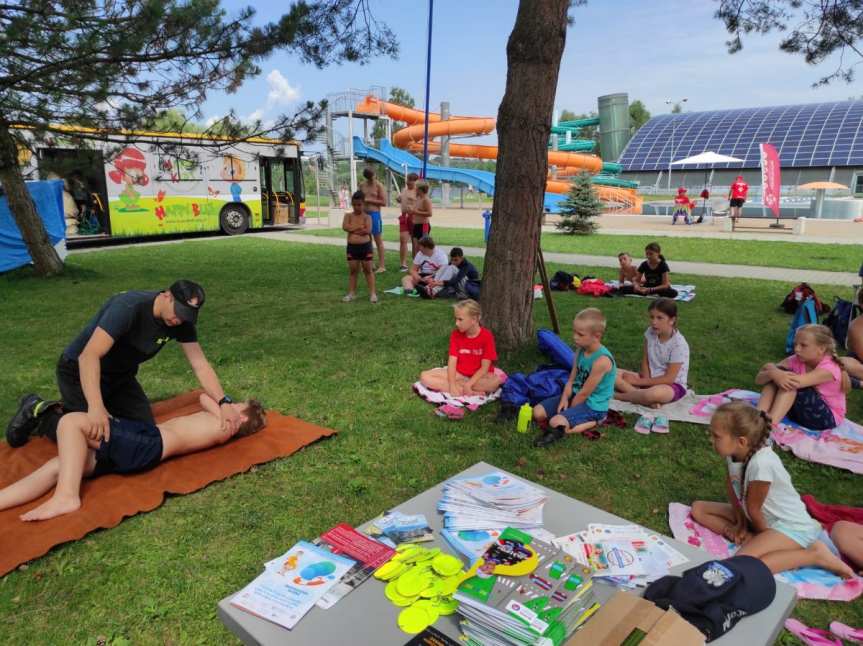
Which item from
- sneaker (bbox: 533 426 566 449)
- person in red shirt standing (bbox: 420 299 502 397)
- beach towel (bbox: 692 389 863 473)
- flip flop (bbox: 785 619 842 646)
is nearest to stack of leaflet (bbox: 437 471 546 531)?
flip flop (bbox: 785 619 842 646)

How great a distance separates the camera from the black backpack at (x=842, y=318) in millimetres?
5969

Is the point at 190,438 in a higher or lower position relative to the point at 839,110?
lower

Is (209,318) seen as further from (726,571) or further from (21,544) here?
(726,571)

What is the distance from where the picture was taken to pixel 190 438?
3865 mm

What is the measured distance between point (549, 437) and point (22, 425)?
3.58 m

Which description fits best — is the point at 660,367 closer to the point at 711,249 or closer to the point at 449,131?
the point at 711,249

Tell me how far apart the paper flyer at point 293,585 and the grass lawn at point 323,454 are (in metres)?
0.66

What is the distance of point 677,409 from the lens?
470 cm

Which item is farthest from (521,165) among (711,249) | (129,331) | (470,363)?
(711,249)

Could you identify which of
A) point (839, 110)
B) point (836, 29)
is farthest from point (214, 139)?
point (839, 110)

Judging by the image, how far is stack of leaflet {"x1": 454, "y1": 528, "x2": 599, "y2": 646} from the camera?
172 centimetres

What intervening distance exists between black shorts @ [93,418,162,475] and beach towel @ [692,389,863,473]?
165 inches

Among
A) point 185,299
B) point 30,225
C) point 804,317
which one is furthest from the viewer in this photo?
point 30,225

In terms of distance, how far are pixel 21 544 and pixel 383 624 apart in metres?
2.24
